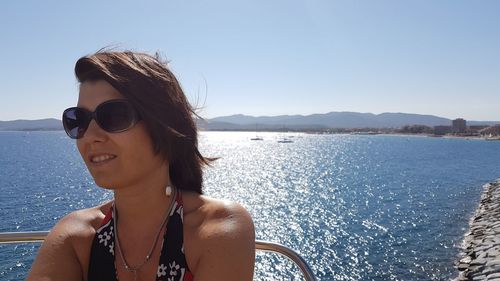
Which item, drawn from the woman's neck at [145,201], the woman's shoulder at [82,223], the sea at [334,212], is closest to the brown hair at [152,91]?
the woman's neck at [145,201]

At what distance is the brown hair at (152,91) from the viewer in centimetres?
182

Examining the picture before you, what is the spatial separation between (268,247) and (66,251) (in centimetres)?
124

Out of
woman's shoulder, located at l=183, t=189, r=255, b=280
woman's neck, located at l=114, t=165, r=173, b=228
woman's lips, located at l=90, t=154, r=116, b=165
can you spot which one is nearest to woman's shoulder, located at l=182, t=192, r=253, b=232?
woman's shoulder, located at l=183, t=189, r=255, b=280

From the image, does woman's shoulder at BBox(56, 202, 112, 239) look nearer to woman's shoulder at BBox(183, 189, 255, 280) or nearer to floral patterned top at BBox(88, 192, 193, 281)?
floral patterned top at BBox(88, 192, 193, 281)

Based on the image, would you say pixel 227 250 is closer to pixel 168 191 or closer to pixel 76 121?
pixel 168 191

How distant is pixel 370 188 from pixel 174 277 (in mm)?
A: 51241

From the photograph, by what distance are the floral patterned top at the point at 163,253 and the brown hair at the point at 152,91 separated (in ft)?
0.96

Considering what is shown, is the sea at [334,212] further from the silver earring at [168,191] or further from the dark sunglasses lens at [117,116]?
the dark sunglasses lens at [117,116]

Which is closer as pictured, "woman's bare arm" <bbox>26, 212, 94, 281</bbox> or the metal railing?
"woman's bare arm" <bbox>26, 212, 94, 281</bbox>

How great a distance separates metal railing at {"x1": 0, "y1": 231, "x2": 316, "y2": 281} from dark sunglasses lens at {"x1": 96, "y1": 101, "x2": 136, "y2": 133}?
1136 millimetres

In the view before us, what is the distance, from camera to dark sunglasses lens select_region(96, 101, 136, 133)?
180 centimetres

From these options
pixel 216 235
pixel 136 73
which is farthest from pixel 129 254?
pixel 136 73

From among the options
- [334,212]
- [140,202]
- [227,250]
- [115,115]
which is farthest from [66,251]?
[334,212]

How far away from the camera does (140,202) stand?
196 cm
